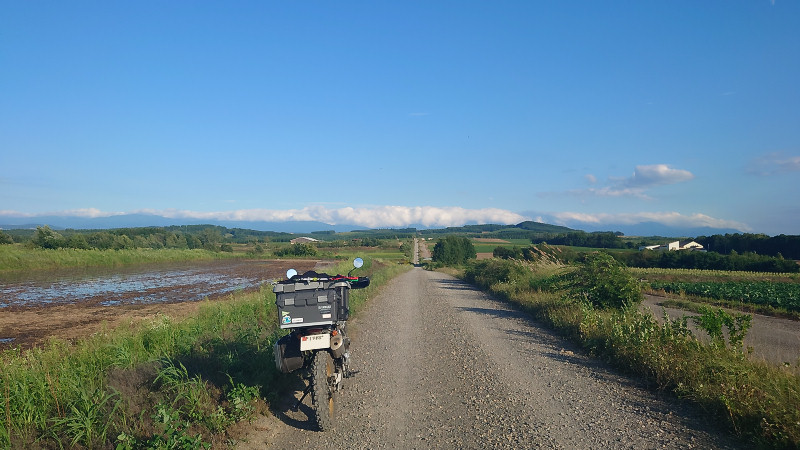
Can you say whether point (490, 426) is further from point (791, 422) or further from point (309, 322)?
point (791, 422)

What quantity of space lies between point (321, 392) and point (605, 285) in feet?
30.2

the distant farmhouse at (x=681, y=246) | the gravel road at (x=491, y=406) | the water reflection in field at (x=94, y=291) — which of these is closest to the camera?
the gravel road at (x=491, y=406)

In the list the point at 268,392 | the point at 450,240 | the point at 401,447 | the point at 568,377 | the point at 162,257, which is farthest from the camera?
the point at 450,240

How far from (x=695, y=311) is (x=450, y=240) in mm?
61769

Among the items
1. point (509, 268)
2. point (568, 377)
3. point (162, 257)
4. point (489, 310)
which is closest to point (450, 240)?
point (162, 257)

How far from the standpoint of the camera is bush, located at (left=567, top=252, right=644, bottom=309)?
11234 mm

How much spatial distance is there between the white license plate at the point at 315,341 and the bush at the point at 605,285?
860 cm

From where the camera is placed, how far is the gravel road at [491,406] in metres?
4.57

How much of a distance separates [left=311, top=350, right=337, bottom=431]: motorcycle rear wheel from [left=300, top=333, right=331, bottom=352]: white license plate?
110 mm

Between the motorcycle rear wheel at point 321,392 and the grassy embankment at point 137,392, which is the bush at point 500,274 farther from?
the motorcycle rear wheel at point 321,392

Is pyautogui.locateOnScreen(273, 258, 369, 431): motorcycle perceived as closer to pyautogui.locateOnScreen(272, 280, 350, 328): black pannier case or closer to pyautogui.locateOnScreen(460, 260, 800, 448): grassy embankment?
pyautogui.locateOnScreen(272, 280, 350, 328): black pannier case

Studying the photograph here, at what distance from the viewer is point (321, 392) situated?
16.0 ft

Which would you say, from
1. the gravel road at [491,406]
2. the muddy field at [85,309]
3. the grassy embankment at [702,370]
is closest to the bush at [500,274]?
the grassy embankment at [702,370]

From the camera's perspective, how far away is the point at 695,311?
19.7 metres
